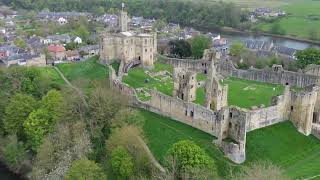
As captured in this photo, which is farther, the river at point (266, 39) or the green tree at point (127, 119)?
the river at point (266, 39)

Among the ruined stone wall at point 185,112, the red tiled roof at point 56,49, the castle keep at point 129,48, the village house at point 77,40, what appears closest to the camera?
the ruined stone wall at point 185,112

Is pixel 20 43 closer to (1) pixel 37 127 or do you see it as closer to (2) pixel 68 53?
(2) pixel 68 53

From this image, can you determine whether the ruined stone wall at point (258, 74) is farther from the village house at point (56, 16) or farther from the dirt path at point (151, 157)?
the village house at point (56, 16)

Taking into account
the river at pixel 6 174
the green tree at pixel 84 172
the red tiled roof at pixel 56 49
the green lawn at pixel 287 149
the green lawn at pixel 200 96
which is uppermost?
the red tiled roof at pixel 56 49

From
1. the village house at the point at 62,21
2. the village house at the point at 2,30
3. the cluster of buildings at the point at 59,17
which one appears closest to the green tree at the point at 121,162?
the village house at the point at 2,30

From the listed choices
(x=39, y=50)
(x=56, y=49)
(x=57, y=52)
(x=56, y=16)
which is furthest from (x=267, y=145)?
(x=56, y=16)

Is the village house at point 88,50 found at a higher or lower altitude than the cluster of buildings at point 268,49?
lower

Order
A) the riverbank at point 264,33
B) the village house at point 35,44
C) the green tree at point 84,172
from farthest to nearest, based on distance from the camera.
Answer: the riverbank at point 264,33 < the village house at point 35,44 < the green tree at point 84,172
